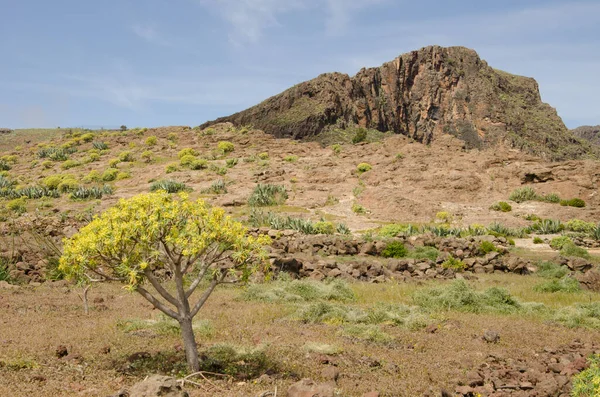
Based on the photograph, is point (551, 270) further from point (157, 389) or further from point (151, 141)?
point (151, 141)

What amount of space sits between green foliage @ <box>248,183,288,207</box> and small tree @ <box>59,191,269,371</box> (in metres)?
27.0

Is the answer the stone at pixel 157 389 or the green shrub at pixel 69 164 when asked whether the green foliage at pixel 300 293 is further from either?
the green shrub at pixel 69 164

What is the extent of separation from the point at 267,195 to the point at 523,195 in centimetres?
1949

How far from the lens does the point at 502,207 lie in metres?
33.5

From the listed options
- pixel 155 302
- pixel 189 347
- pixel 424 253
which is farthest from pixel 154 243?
pixel 424 253

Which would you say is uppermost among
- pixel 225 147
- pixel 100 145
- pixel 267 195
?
pixel 100 145

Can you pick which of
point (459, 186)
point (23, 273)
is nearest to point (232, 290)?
point (23, 273)

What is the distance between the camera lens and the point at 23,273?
17312mm

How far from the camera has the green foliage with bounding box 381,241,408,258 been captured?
862 inches

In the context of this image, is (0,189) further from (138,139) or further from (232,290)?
(232,290)

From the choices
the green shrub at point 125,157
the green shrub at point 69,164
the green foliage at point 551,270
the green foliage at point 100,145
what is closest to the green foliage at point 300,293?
the green foliage at point 551,270

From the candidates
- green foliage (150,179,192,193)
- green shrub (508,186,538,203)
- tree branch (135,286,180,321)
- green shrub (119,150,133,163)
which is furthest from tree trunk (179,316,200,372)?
green shrub (119,150,133,163)

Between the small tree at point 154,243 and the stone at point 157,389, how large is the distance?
4.82 feet

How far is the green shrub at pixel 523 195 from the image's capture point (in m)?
35.3
